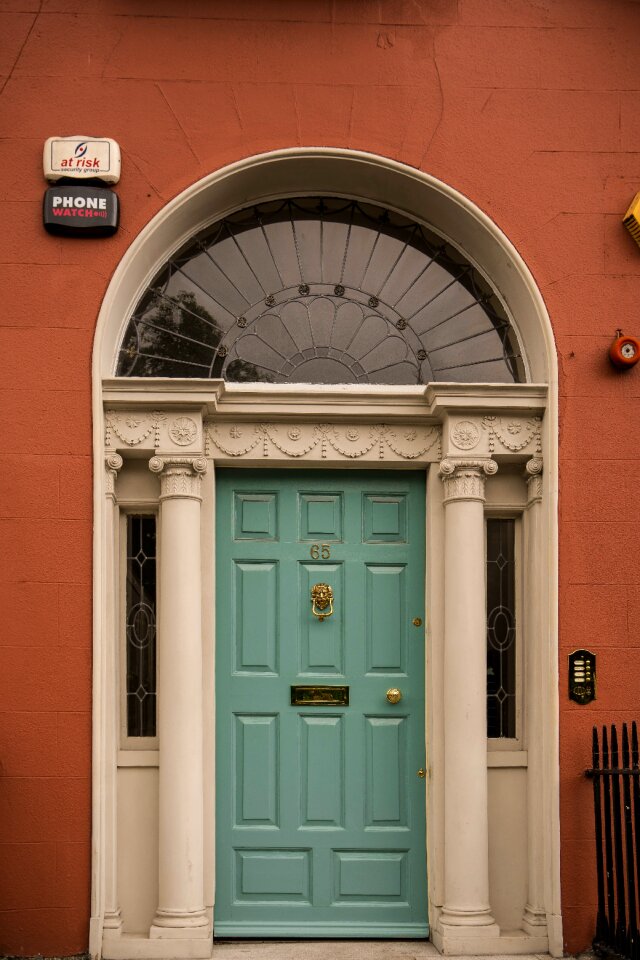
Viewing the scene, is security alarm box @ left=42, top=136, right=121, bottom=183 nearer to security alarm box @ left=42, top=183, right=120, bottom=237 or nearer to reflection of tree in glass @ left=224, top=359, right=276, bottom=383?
security alarm box @ left=42, top=183, right=120, bottom=237

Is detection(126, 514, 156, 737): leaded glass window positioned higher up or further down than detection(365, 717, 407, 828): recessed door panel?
higher up

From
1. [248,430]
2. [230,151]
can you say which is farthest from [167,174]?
[248,430]

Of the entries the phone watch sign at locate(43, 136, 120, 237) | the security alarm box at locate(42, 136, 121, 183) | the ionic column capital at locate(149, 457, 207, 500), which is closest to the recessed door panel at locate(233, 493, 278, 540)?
the ionic column capital at locate(149, 457, 207, 500)

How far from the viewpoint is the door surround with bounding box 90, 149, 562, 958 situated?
18.4 ft

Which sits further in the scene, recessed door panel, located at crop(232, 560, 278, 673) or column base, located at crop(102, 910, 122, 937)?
recessed door panel, located at crop(232, 560, 278, 673)

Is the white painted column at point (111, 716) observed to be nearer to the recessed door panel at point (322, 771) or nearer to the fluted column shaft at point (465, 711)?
the recessed door panel at point (322, 771)

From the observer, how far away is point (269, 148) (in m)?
5.83

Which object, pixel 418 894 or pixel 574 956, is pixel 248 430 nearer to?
pixel 418 894

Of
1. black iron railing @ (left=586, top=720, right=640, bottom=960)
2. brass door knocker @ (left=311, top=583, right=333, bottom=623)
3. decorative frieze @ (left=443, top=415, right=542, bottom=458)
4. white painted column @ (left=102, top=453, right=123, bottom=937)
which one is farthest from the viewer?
brass door knocker @ (left=311, top=583, right=333, bottom=623)

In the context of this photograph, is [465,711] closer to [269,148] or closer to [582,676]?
[582,676]

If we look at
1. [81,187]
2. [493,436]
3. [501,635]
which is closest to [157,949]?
[501,635]

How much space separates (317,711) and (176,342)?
2.09 meters

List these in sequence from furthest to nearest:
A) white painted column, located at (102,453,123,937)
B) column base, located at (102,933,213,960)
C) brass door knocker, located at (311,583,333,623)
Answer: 1. brass door knocker, located at (311,583,333,623)
2. white painted column, located at (102,453,123,937)
3. column base, located at (102,933,213,960)

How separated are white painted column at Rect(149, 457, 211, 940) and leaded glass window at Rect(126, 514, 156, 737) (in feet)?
0.61
